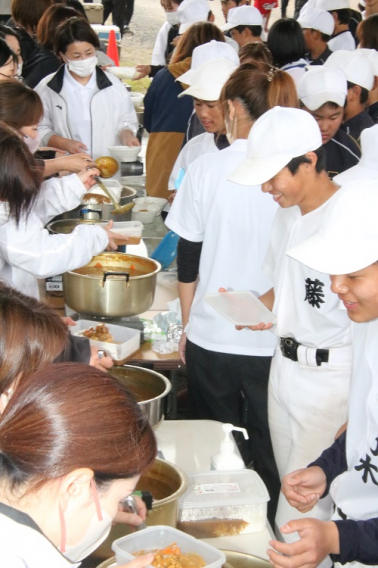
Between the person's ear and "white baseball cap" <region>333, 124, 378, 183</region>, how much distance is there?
5.53ft

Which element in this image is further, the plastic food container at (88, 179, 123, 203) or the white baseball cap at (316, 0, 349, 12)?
the white baseball cap at (316, 0, 349, 12)

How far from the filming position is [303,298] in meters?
2.13

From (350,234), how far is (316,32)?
4470mm

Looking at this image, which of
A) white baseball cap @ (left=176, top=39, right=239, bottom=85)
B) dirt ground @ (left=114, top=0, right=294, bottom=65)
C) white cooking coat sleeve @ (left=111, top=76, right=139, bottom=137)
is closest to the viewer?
white baseball cap @ (left=176, top=39, right=239, bottom=85)

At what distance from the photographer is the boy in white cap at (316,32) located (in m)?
5.48

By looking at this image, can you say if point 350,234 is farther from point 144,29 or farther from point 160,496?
point 144,29

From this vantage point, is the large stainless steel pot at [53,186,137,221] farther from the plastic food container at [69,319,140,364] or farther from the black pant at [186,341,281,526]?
the black pant at [186,341,281,526]

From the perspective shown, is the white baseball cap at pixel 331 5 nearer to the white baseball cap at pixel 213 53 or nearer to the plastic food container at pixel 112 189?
the white baseball cap at pixel 213 53

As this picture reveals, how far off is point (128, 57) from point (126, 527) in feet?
34.4

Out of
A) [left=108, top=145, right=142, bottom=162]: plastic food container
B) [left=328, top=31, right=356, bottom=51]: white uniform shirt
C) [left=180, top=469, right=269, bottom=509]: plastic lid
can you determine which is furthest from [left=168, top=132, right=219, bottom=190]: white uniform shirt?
[left=328, top=31, right=356, bottom=51]: white uniform shirt

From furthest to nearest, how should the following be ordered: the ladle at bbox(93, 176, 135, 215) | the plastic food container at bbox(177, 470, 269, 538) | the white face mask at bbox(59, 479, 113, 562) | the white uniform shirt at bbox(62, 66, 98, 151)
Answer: the white uniform shirt at bbox(62, 66, 98, 151)
the ladle at bbox(93, 176, 135, 215)
the plastic food container at bbox(177, 470, 269, 538)
the white face mask at bbox(59, 479, 113, 562)

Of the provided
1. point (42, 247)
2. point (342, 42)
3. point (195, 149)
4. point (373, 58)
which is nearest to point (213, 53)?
point (195, 149)

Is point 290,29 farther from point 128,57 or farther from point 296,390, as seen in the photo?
point 128,57

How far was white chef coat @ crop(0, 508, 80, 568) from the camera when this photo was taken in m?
1.00
